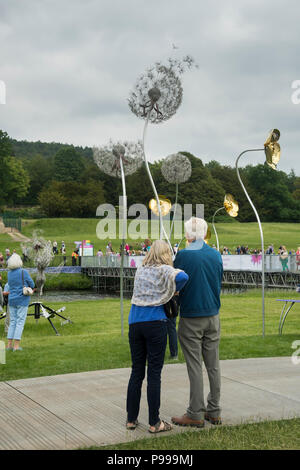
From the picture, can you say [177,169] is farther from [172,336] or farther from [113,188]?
[113,188]

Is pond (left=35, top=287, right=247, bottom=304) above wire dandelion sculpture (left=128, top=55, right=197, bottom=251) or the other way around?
the other way around

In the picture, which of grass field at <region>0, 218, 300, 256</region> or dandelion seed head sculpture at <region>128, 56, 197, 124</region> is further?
grass field at <region>0, 218, 300, 256</region>

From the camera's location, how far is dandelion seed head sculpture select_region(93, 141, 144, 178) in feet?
38.6

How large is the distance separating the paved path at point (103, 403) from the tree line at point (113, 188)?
8740cm

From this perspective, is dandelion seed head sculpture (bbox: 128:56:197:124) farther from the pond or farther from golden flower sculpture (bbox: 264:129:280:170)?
the pond

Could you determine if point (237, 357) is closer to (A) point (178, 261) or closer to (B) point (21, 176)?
(A) point (178, 261)

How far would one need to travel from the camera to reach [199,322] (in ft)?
17.8

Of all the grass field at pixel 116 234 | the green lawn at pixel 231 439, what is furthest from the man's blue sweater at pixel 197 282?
the grass field at pixel 116 234

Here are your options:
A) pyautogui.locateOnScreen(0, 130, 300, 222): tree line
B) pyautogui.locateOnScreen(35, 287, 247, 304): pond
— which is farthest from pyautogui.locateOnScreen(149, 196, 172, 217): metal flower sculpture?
pyautogui.locateOnScreen(0, 130, 300, 222): tree line

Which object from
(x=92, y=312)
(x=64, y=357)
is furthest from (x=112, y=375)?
(x=92, y=312)

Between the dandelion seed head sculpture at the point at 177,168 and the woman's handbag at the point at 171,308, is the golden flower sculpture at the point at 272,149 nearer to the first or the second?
the dandelion seed head sculpture at the point at 177,168

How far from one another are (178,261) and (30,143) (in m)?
188

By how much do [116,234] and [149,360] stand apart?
71527 millimetres

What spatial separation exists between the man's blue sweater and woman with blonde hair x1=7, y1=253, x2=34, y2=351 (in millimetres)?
5198
